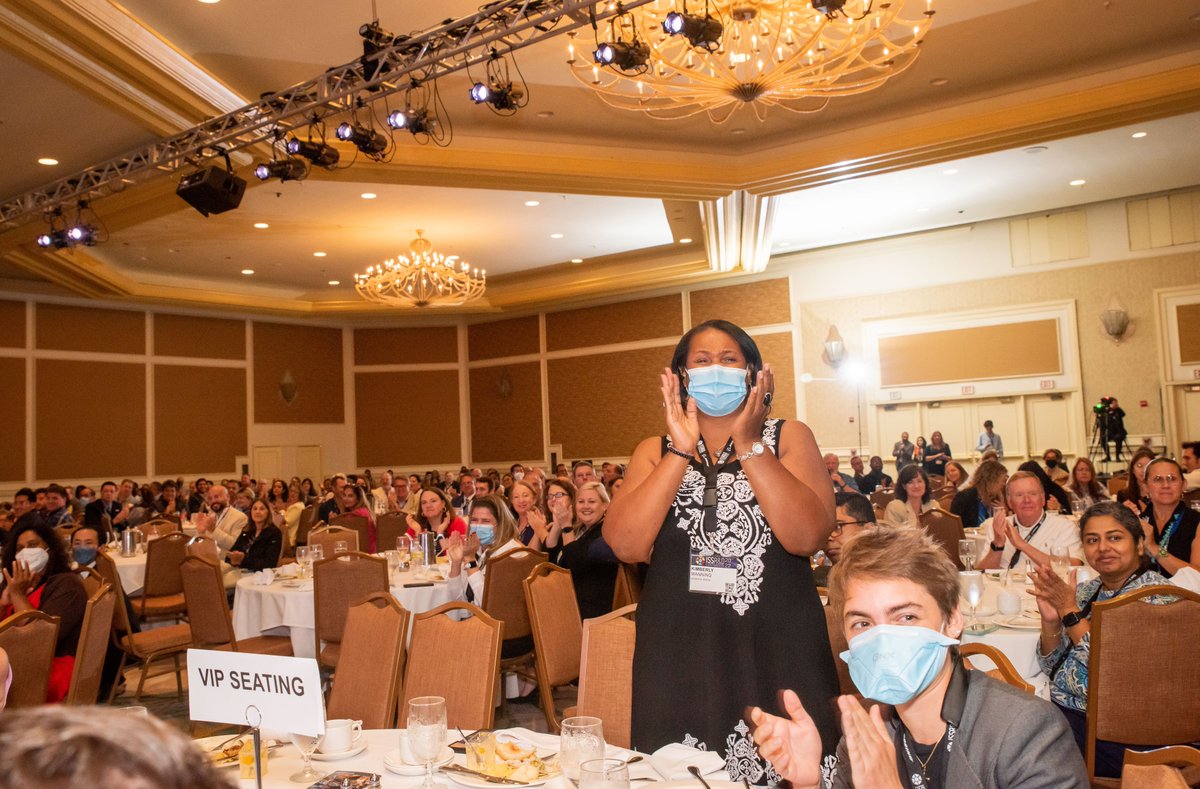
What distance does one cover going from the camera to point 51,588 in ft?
14.3

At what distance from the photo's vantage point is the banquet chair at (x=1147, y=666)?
10.2 feet

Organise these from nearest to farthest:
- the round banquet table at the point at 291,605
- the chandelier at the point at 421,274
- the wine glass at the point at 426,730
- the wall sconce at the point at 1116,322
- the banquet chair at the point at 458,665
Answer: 1. the wine glass at the point at 426,730
2. the banquet chair at the point at 458,665
3. the round banquet table at the point at 291,605
4. the chandelier at the point at 421,274
5. the wall sconce at the point at 1116,322

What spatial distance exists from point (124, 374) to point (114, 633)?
1308 cm

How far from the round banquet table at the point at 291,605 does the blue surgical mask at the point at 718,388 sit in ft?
12.4

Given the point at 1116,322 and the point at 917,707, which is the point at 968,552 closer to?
the point at 917,707

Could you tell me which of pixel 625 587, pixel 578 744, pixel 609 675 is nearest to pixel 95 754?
pixel 578 744

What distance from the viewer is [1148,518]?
645 centimetres

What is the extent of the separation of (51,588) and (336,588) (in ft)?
4.83

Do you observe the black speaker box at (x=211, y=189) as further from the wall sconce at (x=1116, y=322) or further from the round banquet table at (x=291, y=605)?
the wall sconce at (x=1116, y=322)

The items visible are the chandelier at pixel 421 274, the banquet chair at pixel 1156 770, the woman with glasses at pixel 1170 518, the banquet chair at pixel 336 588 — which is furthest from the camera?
the chandelier at pixel 421 274

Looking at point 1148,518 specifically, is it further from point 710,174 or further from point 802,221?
point 802,221

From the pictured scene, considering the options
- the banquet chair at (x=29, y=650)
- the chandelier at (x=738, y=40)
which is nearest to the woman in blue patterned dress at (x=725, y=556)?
the banquet chair at (x=29, y=650)

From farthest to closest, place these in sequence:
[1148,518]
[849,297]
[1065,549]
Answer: [849,297], [1148,518], [1065,549]

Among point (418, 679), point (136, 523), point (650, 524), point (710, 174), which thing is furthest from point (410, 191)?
point (650, 524)
